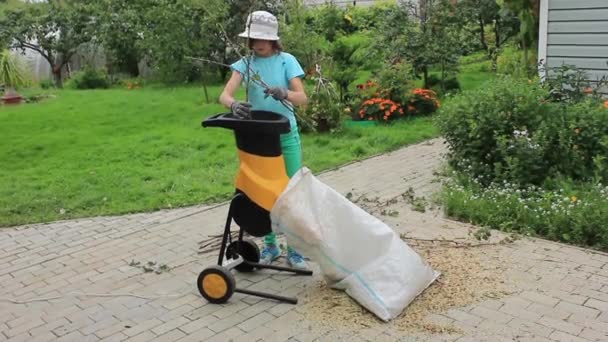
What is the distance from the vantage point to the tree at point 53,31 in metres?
16.6

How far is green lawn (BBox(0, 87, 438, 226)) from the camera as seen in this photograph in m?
6.14

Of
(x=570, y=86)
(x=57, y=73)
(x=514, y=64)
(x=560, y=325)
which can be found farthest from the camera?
(x=57, y=73)

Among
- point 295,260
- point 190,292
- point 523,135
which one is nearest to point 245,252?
point 295,260

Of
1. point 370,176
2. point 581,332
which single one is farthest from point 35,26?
point 581,332

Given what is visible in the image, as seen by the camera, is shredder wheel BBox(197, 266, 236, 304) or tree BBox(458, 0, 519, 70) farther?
tree BBox(458, 0, 519, 70)

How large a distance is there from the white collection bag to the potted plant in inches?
433

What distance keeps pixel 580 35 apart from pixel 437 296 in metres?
5.05

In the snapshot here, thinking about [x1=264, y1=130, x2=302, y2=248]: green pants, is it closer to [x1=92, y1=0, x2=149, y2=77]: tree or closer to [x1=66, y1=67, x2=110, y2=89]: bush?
[x1=92, y1=0, x2=149, y2=77]: tree

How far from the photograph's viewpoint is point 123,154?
809 cm

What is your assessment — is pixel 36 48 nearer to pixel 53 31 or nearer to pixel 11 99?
pixel 53 31

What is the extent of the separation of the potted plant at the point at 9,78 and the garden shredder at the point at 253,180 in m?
10.6

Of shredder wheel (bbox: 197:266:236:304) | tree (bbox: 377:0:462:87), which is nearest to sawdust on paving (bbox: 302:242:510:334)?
shredder wheel (bbox: 197:266:236:304)

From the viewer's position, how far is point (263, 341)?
3.31m

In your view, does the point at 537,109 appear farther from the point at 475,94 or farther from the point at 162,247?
the point at 162,247
